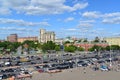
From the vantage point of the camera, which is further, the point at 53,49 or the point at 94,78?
the point at 53,49

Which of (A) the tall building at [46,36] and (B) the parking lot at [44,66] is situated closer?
(B) the parking lot at [44,66]

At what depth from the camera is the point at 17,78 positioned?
30.1 metres

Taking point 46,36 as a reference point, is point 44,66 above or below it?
below

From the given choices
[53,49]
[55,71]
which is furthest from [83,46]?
[55,71]

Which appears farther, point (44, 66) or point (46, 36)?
point (46, 36)

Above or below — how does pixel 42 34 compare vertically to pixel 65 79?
above

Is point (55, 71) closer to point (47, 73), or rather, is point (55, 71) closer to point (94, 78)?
point (47, 73)

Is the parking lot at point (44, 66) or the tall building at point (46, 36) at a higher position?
the tall building at point (46, 36)

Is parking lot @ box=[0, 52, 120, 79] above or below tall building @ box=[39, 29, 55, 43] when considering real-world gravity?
below

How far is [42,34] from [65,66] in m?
116

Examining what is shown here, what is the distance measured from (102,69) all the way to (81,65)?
242 inches

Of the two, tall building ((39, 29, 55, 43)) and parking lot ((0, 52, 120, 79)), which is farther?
tall building ((39, 29, 55, 43))

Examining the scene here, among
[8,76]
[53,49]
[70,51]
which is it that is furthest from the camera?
[53,49]

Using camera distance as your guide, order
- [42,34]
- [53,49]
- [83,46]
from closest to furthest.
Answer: [53,49] < [83,46] < [42,34]
